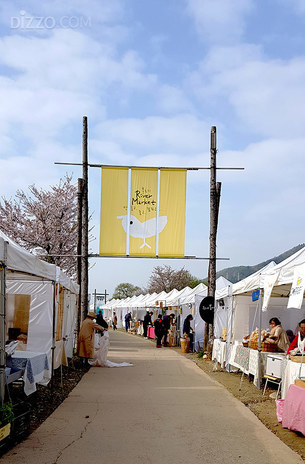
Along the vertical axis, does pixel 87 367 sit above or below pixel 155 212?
below

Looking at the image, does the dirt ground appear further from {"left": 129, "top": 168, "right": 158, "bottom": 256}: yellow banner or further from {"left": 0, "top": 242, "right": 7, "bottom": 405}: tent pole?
{"left": 129, "top": 168, "right": 158, "bottom": 256}: yellow banner

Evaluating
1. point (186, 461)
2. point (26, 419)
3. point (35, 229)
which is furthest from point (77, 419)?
point (35, 229)

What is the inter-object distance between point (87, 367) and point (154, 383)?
441 centimetres

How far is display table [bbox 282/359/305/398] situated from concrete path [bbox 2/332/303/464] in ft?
2.56

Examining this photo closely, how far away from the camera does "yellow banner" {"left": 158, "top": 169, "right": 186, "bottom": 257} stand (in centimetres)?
1816

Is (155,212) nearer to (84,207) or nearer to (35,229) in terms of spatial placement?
(84,207)

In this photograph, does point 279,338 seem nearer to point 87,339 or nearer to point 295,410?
point 295,410

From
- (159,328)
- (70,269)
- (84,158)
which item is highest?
(84,158)

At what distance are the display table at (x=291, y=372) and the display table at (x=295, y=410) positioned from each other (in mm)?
771

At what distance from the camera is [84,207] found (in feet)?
72.4

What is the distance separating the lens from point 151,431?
7535mm

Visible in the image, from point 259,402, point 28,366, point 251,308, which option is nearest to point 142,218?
point 251,308

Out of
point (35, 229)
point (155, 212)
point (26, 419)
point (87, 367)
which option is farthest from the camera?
point (35, 229)

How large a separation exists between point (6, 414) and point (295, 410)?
3520 millimetres
